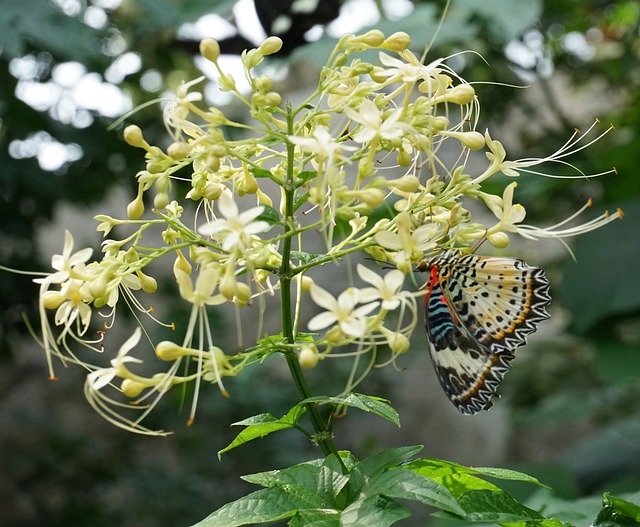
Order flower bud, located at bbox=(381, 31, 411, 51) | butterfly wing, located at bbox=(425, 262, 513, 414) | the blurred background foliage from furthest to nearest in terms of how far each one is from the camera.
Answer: the blurred background foliage → butterfly wing, located at bbox=(425, 262, 513, 414) → flower bud, located at bbox=(381, 31, 411, 51)

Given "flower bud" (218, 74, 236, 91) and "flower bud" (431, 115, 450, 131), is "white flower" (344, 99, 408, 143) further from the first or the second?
"flower bud" (218, 74, 236, 91)

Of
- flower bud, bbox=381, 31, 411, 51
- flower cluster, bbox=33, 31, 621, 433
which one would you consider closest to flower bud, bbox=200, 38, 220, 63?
flower cluster, bbox=33, 31, 621, 433

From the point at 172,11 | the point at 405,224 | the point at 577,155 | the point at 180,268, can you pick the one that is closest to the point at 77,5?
the point at 172,11

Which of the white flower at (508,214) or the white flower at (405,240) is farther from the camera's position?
the white flower at (508,214)

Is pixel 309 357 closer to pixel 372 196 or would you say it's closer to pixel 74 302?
pixel 372 196

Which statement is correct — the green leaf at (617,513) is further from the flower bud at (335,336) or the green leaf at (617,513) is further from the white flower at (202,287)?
the white flower at (202,287)

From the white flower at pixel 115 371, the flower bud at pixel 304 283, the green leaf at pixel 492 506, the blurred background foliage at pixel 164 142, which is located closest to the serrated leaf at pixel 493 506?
the green leaf at pixel 492 506

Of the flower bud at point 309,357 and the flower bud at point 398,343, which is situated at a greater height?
the flower bud at point 309,357
